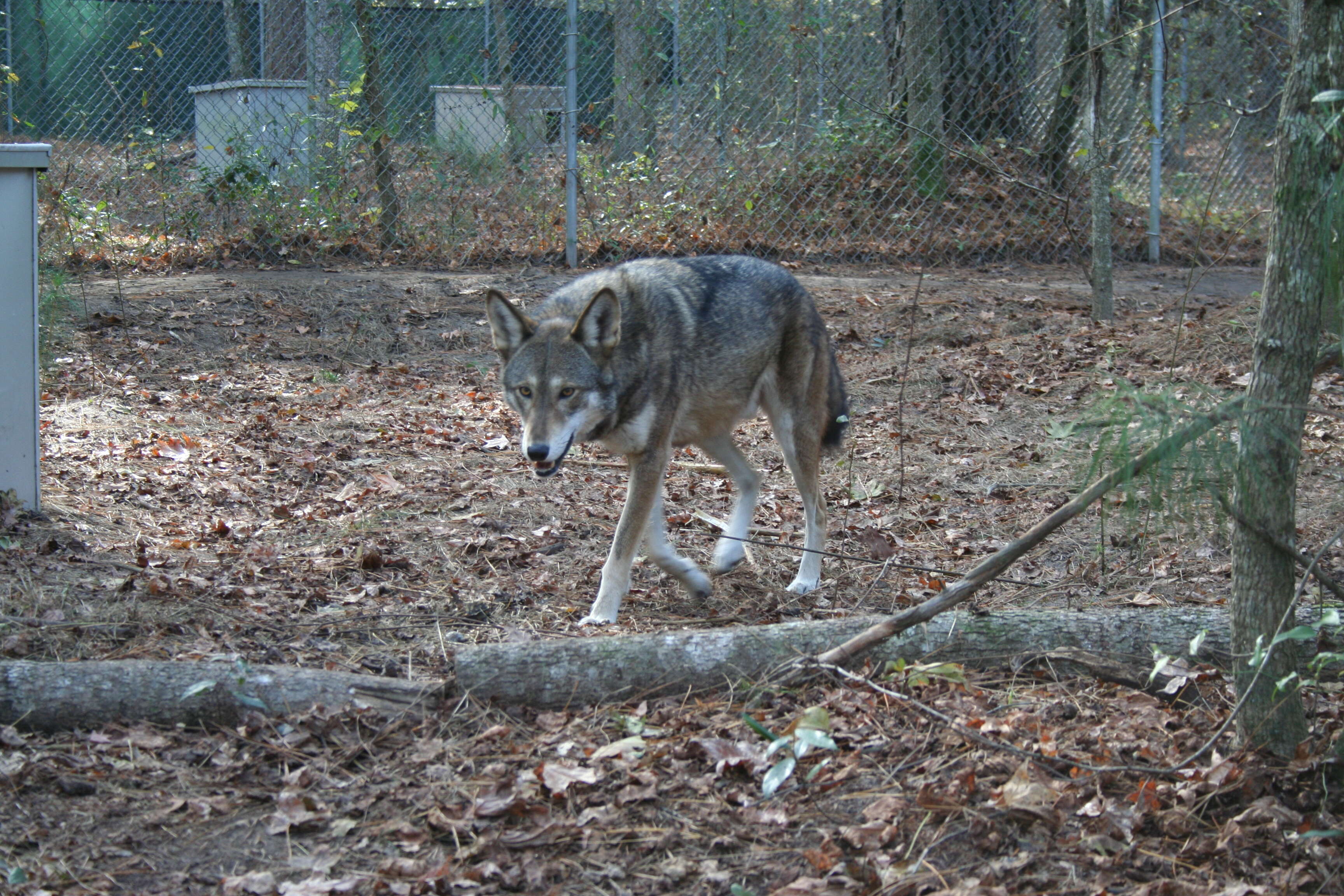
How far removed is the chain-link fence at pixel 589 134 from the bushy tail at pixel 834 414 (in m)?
4.88

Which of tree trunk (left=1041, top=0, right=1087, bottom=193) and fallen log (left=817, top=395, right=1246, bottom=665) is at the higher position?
tree trunk (left=1041, top=0, right=1087, bottom=193)

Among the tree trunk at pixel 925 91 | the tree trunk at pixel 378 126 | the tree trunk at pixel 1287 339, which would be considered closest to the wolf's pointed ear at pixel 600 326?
the tree trunk at pixel 1287 339

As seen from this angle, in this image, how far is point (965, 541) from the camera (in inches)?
209

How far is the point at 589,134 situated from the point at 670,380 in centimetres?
633

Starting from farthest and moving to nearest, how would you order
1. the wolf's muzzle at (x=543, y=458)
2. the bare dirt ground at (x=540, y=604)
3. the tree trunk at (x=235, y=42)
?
the tree trunk at (x=235, y=42), the wolf's muzzle at (x=543, y=458), the bare dirt ground at (x=540, y=604)

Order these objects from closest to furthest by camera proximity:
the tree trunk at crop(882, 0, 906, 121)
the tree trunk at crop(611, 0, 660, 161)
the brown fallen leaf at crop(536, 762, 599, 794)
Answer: the brown fallen leaf at crop(536, 762, 599, 794)
the tree trunk at crop(611, 0, 660, 161)
the tree trunk at crop(882, 0, 906, 121)

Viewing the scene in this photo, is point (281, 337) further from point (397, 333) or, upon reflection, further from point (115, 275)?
point (115, 275)

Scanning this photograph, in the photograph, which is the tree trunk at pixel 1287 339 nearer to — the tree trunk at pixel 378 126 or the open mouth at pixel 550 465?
the open mouth at pixel 550 465

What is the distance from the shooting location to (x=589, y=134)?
10.6 meters

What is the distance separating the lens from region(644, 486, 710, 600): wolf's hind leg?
474 centimetres

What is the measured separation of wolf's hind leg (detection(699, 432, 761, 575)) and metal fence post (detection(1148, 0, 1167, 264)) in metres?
6.18

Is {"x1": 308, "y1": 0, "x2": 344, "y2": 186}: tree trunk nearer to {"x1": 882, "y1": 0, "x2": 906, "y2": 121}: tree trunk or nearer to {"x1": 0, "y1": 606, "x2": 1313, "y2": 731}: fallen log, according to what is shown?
{"x1": 882, "y1": 0, "x2": 906, "y2": 121}: tree trunk

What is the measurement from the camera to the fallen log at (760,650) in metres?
3.41

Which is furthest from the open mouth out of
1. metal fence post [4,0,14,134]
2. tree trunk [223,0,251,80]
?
tree trunk [223,0,251,80]
